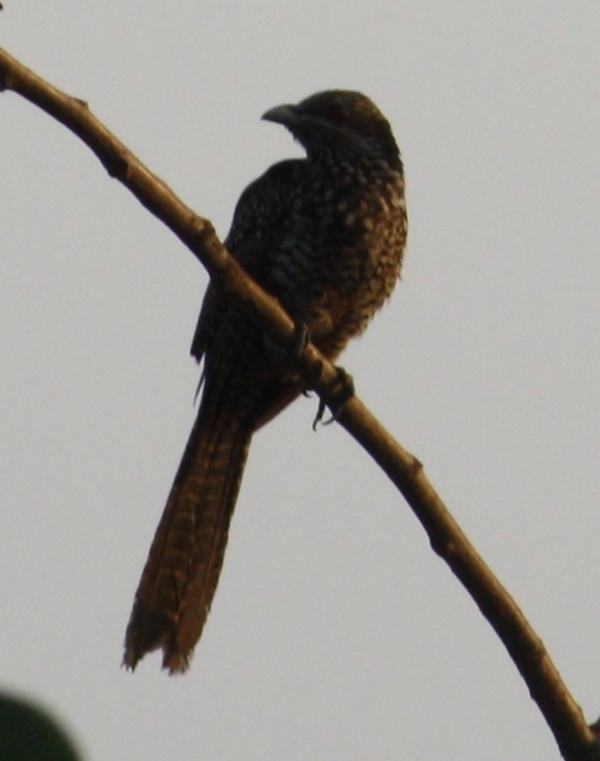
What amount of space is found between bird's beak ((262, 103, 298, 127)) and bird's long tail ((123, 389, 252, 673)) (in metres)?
1.22

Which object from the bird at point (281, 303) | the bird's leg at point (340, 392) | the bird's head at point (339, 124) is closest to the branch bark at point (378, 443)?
the bird's leg at point (340, 392)

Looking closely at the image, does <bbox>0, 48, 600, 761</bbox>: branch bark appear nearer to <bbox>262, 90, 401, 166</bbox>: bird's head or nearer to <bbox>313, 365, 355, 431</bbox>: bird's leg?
<bbox>313, 365, 355, 431</bbox>: bird's leg

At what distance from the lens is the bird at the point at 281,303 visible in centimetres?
485

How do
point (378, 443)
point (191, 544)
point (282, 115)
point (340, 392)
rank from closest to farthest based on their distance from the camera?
point (378, 443), point (340, 392), point (191, 544), point (282, 115)

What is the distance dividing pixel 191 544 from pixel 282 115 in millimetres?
1861

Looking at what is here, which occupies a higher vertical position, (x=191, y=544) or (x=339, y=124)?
(x=339, y=124)

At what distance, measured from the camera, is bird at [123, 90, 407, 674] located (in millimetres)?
4848

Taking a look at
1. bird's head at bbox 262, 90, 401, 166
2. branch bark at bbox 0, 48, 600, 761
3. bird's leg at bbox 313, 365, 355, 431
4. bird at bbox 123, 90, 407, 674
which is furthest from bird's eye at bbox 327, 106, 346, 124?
branch bark at bbox 0, 48, 600, 761

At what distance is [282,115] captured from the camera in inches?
217

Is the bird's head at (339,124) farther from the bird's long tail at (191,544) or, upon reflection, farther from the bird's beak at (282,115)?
the bird's long tail at (191,544)

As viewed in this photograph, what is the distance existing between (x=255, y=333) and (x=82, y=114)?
2.43 m

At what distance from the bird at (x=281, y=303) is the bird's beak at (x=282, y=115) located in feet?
0.76

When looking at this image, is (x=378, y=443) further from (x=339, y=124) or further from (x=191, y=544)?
(x=339, y=124)

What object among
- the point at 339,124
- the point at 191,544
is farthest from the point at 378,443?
the point at 339,124
